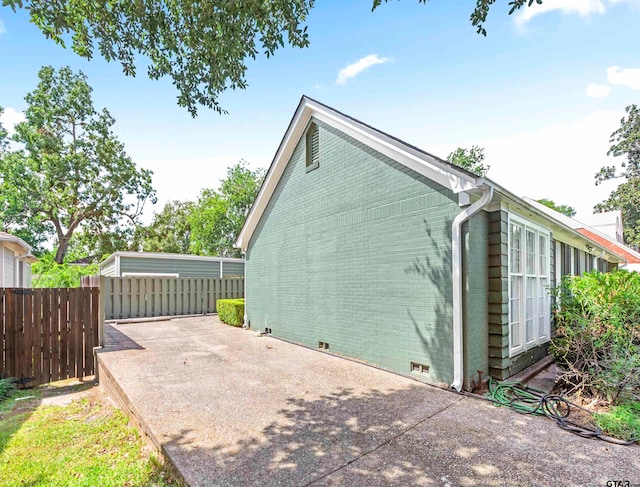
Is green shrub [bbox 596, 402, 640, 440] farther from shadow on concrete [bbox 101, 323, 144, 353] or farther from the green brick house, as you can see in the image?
shadow on concrete [bbox 101, 323, 144, 353]

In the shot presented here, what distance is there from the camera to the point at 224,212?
107 feet

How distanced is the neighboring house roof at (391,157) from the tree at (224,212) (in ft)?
75.0

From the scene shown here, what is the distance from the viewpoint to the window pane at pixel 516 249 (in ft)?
18.7

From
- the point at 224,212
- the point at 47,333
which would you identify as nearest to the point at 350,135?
the point at 47,333

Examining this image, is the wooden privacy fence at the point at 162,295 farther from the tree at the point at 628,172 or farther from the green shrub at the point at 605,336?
the tree at the point at 628,172

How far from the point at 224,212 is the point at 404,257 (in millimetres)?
28990

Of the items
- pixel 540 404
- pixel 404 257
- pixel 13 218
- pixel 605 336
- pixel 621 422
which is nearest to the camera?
pixel 621 422

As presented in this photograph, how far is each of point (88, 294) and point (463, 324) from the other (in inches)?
268

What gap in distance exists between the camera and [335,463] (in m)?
2.94

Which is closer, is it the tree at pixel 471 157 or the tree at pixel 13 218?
the tree at pixel 13 218

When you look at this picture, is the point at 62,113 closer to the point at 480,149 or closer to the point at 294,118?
the point at 294,118

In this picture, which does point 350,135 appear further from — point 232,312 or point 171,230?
point 171,230

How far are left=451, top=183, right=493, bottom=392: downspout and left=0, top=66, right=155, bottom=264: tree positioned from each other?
27448mm

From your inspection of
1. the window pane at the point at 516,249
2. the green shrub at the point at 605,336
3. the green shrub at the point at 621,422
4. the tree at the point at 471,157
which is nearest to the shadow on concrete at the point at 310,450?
the green shrub at the point at 621,422
